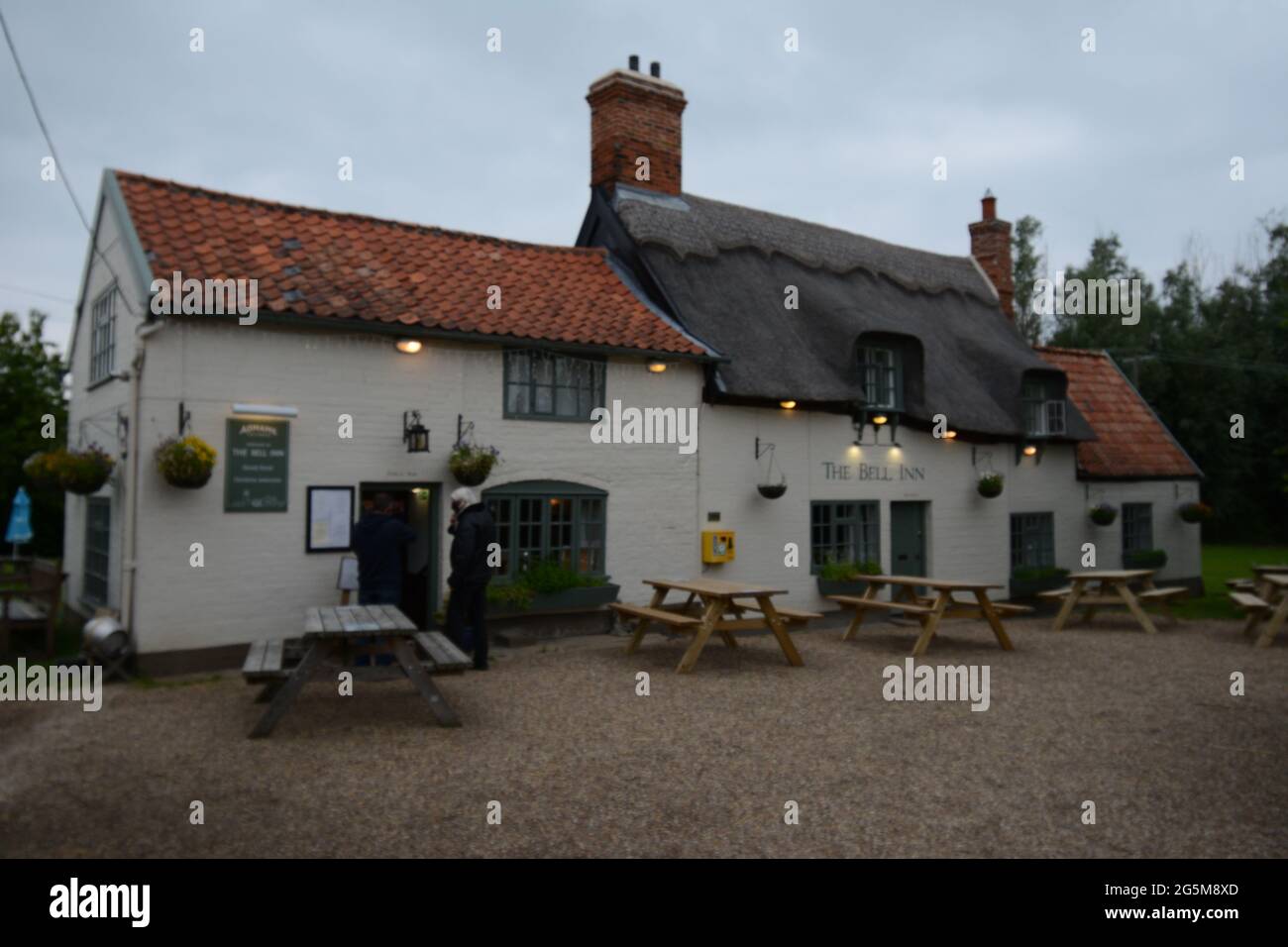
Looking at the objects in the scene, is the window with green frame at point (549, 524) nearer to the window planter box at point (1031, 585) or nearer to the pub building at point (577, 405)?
the pub building at point (577, 405)

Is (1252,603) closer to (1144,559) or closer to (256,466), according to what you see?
(1144,559)

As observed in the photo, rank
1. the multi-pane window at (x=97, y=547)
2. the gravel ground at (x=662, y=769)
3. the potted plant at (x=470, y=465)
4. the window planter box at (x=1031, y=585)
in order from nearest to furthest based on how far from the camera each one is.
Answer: the gravel ground at (x=662, y=769)
the potted plant at (x=470, y=465)
the multi-pane window at (x=97, y=547)
the window planter box at (x=1031, y=585)

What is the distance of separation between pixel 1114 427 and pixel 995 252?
14.7 feet

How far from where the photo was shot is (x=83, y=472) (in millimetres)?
9727

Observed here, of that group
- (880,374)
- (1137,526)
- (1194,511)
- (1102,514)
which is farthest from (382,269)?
(1194,511)

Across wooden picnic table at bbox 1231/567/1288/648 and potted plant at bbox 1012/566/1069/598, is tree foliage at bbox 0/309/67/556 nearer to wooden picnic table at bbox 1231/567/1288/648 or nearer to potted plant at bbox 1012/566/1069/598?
potted plant at bbox 1012/566/1069/598

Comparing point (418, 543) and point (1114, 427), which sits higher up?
point (1114, 427)

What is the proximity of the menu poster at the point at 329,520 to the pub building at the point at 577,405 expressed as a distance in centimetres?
2

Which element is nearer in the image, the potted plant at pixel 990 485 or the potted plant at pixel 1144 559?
the potted plant at pixel 990 485

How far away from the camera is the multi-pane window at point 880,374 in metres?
15.5

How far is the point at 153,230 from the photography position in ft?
34.1

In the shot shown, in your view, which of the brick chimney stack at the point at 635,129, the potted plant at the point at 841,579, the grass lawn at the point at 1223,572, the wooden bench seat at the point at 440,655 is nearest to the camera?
the wooden bench seat at the point at 440,655

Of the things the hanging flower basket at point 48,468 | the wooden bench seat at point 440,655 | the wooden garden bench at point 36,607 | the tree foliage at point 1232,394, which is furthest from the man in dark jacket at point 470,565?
the tree foliage at point 1232,394

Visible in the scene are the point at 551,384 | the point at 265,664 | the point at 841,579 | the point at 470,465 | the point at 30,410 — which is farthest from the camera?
the point at 30,410
